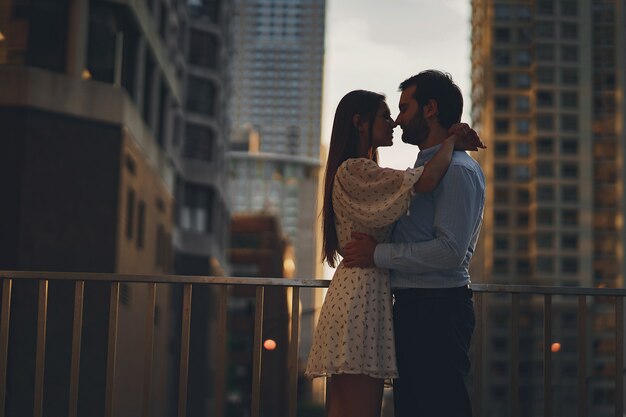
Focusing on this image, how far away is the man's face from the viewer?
448 centimetres

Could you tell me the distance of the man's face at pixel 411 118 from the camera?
14.7ft

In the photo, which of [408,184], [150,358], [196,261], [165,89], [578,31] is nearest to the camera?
[408,184]

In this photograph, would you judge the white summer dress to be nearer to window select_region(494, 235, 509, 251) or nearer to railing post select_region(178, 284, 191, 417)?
railing post select_region(178, 284, 191, 417)

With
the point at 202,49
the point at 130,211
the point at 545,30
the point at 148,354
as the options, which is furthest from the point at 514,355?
the point at 545,30

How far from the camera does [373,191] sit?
14.5 feet

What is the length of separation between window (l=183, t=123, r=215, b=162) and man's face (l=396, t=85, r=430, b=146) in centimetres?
4868

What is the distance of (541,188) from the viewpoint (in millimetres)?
104062

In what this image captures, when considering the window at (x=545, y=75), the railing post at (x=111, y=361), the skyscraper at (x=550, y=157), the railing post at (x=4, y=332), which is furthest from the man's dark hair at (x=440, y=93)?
the window at (x=545, y=75)

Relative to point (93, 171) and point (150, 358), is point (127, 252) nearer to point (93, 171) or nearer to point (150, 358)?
point (93, 171)

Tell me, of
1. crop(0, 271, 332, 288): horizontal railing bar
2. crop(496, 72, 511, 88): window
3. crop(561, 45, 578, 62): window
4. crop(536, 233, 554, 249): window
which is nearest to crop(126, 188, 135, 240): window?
crop(0, 271, 332, 288): horizontal railing bar

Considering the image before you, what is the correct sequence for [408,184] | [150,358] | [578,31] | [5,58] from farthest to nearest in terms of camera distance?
1. [578,31]
2. [5,58]
3. [150,358]
4. [408,184]

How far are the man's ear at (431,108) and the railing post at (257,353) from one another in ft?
4.80

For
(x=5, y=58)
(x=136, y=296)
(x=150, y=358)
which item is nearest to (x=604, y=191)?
(x=136, y=296)

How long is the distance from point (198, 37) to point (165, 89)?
665 inches
